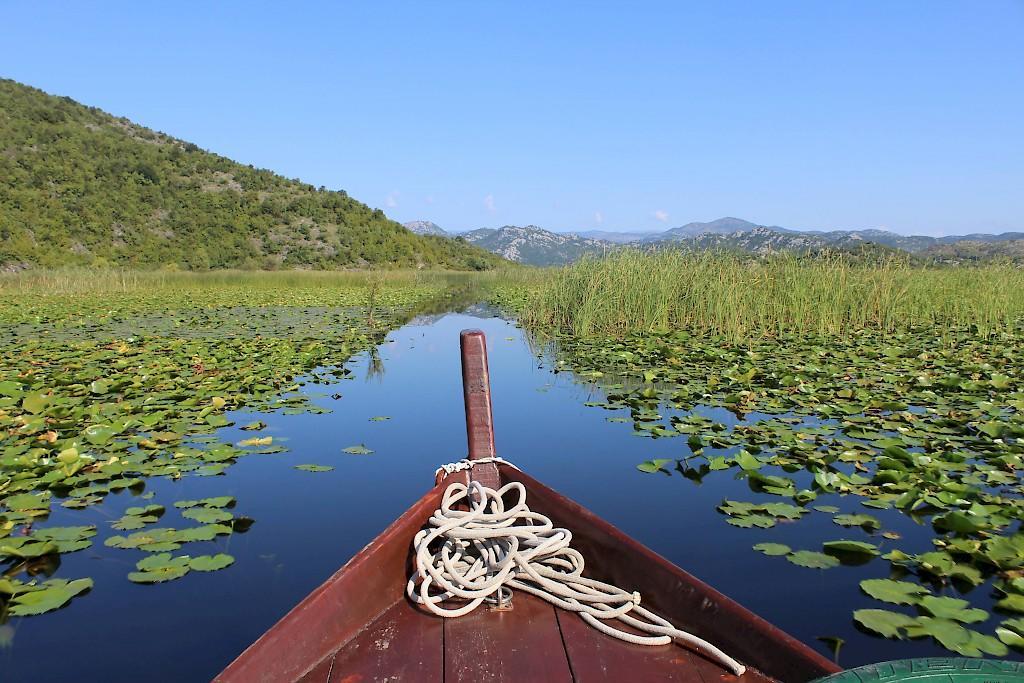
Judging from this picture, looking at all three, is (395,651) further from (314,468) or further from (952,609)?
(314,468)

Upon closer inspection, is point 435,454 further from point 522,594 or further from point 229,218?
point 229,218

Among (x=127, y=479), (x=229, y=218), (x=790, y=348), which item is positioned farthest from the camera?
(x=229, y=218)

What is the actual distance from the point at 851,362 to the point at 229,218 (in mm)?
45745

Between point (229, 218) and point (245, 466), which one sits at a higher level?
point (229, 218)

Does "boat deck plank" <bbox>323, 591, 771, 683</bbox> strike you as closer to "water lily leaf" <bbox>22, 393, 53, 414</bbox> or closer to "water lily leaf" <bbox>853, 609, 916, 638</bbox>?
"water lily leaf" <bbox>853, 609, 916, 638</bbox>

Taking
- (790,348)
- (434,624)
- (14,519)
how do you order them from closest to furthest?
(434,624)
(14,519)
(790,348)

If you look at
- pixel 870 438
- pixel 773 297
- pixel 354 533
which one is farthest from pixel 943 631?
pixel 773 297

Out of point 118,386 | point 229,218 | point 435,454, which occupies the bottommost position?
point 435,454

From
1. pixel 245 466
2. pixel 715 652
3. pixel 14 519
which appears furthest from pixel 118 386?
pixel 715 652

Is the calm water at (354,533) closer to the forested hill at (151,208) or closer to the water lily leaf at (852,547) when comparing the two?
the water lily leaf at (852,547)

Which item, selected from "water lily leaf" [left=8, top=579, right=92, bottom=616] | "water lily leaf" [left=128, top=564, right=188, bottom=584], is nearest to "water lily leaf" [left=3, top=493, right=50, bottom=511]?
"water lily leaf" [left=8, top=579, right=92, bottom=616]

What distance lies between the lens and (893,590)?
9.07ft

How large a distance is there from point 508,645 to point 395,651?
0.34 metres

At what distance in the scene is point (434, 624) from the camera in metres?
2.24
